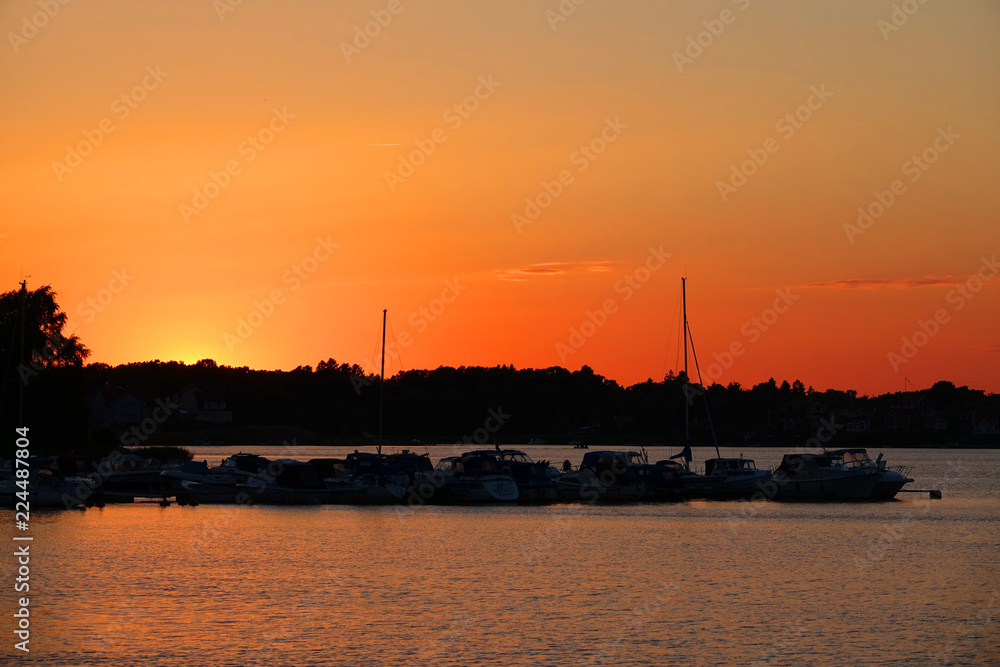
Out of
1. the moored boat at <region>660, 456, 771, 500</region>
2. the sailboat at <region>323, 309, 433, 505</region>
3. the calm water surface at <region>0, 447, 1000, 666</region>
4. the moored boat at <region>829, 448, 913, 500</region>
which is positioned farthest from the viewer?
the moored boat at <region>829, 448, 913, 500</region>

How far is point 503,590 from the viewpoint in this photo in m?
38.8

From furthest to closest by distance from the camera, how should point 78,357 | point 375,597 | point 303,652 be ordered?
1. point 78,357
2. point 375,597
3. point 303,652

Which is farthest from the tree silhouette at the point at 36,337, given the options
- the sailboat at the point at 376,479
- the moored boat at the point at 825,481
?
the moored boat at the point at 825,481

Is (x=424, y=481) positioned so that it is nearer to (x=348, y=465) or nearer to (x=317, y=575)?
(x=348, y=465)

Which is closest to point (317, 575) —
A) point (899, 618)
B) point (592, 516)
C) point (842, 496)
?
point (899, 618)

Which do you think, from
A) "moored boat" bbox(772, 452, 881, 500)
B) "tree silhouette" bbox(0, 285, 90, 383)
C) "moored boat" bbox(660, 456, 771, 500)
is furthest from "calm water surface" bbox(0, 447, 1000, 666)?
"tree silhouette" bbox(0, 285, 90, 383)

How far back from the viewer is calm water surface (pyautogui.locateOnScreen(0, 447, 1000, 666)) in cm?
2925

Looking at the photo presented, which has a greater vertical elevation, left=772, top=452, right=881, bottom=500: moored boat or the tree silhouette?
the tree silhouette

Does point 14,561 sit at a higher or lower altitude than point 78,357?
lower

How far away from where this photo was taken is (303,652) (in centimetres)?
2858

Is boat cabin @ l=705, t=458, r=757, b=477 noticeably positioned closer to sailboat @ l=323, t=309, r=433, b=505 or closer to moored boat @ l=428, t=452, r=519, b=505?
moored boat @ l=428, t=452, r=519, b=505

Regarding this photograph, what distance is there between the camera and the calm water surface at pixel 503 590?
2925cm

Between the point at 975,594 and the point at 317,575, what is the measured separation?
23043mm

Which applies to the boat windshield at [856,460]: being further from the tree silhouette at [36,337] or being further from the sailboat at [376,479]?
the tree silhouette at [36,337]
